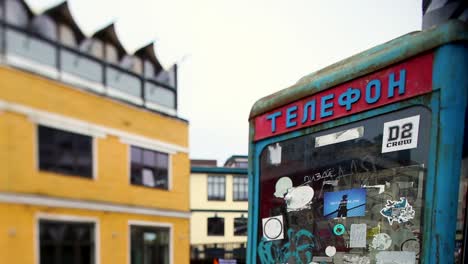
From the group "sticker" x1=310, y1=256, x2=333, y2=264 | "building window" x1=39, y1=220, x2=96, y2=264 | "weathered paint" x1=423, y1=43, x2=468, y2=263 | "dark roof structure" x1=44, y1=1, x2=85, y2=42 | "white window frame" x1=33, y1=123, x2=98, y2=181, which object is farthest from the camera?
"building window" x1=39, y1=220, x2=96, y2=264

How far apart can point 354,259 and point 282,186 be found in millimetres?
415

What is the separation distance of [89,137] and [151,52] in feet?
2.04

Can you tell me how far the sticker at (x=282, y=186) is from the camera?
1.37 metres

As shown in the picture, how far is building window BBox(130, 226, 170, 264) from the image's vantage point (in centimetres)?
251

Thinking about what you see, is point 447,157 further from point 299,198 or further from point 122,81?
point 122,81

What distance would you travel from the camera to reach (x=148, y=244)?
8.61 feet

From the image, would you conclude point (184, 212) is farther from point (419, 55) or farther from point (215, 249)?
point (215, 249)

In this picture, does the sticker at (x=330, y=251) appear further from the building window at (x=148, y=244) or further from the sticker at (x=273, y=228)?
the building window at (x=148, y=244)

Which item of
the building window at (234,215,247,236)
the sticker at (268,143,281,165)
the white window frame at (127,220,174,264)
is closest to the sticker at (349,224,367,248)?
the sticker at (268,143,281,165)

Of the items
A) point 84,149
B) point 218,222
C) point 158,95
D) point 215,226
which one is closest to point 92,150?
point 84,149

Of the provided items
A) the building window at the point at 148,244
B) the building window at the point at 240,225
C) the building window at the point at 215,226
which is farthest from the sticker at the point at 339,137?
the building window at the point at 240,225

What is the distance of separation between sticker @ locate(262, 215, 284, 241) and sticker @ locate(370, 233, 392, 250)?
43 centimetres

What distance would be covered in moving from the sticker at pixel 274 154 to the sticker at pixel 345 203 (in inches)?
11.8

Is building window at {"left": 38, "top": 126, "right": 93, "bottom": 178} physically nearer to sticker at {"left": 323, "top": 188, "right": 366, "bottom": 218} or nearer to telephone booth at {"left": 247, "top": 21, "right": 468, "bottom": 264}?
telephone booth at {"left": 247, "top": 21, "right": 468, "bottom": 264}
